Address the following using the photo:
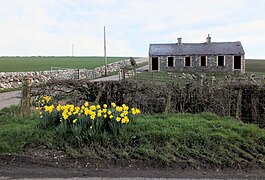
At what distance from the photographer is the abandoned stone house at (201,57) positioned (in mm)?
34375

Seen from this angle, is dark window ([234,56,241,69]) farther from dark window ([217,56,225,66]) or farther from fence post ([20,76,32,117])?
fence post ([20,76,32,117])

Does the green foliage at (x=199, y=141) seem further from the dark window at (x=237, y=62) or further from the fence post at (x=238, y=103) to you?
the dark window at (x=237, y=62)

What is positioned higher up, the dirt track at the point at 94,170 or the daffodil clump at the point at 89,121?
the daffodil clump at the point at 89,121

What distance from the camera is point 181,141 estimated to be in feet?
16.2

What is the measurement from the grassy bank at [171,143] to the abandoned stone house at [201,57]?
30249 millimetres

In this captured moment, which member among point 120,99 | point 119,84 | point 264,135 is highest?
point 119,84

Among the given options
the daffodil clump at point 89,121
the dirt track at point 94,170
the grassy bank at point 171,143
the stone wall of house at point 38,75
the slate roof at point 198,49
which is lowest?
the dirt track at point 94,170

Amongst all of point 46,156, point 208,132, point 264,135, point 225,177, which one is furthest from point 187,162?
point 46,156

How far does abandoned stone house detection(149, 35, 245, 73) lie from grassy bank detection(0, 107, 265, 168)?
30.2m

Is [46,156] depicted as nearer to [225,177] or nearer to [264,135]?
[225,177]

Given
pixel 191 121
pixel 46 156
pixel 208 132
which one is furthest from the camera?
pixel 191 121

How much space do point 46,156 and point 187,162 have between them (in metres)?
2.58

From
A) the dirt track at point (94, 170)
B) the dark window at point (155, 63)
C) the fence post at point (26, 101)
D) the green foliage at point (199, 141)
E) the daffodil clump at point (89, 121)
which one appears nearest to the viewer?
the dirt track at point (94, 170)

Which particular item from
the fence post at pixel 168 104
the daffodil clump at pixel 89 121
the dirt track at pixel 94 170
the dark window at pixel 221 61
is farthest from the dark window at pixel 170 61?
the dirt track at pixel 94 170
